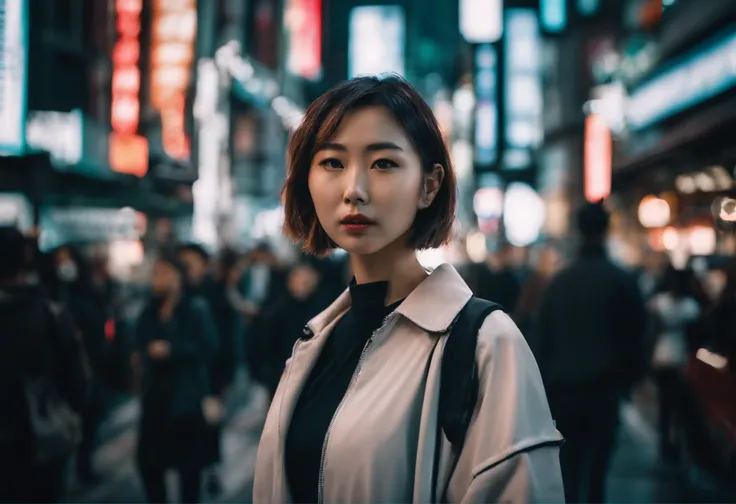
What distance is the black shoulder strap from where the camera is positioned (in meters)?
1.81

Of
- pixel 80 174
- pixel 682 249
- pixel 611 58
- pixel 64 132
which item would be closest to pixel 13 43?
pixel 80 174

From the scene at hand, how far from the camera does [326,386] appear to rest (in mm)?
2166

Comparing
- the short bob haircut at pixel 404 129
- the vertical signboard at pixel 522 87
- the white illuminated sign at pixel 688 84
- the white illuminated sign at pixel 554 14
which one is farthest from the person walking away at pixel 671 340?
the vertical signboard at pixel 522 87

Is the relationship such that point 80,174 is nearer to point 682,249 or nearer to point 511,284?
point 511,284

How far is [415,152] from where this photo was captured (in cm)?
208

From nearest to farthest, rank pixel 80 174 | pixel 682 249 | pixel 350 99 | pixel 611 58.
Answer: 1. pixel 350 99
2. pixel 80 174
3. pixel 682 249
4. pixel 611 58

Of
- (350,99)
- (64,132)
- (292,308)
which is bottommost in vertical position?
(292,308)

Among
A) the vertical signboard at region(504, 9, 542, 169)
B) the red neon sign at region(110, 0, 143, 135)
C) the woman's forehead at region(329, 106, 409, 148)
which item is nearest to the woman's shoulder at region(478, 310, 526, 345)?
the woman's forehead at region(329, 106, 409, 148)

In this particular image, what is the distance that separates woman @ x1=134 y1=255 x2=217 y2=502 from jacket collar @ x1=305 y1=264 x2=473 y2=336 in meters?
4.29

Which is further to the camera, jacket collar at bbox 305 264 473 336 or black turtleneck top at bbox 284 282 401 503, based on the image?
black turtleneck top at bbox 284 282 401 503

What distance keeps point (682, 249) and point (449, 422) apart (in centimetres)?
1323

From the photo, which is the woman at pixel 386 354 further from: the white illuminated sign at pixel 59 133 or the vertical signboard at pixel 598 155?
the vertical signboard at pixel 598 155

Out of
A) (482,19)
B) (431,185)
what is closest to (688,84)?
(431,185)

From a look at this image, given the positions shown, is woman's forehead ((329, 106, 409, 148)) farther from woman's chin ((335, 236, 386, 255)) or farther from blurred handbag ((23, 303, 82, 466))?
blurred handbag ((23, 303, 82, 466))
